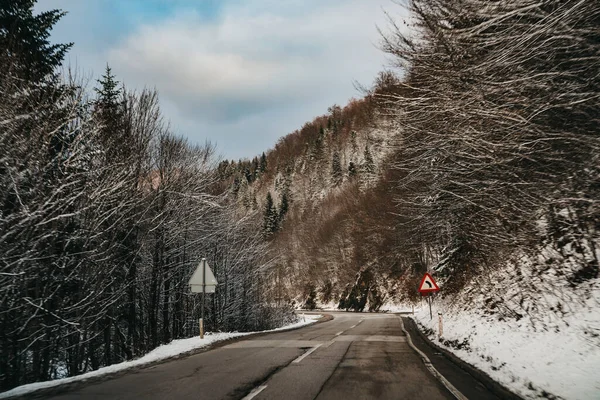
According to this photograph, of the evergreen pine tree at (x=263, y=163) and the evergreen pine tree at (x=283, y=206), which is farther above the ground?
the evergreen pine tree at (x=263, y=163)

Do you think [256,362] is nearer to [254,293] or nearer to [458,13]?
[458,13]

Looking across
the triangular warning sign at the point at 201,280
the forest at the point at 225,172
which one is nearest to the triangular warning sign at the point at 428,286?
the forest at the point at 225,172

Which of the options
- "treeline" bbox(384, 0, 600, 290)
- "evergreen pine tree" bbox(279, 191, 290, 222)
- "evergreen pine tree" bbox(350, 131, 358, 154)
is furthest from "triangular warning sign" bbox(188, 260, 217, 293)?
"evergreen pine tree" bbox(350, 131, 358, 154)

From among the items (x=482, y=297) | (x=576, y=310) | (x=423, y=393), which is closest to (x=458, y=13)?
(x=576, y=310)

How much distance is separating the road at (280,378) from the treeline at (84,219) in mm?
3553

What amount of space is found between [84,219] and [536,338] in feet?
42.7

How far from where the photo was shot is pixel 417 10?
8312mm

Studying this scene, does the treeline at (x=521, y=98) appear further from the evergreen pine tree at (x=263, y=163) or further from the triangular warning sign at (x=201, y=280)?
the evergreen pine tree at (x=263, y=163)

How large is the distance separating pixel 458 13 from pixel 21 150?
1019cm

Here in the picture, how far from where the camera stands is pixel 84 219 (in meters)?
13.0

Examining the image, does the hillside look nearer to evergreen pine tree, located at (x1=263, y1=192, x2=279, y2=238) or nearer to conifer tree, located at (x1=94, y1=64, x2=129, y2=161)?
conifer tree, located at (x1=94, y1=64, x2=129, y2=161)

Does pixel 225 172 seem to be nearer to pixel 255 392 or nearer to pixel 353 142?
pixel 255 392

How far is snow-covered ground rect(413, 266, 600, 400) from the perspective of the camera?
5.85 metres

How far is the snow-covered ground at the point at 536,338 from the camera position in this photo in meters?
5.85
